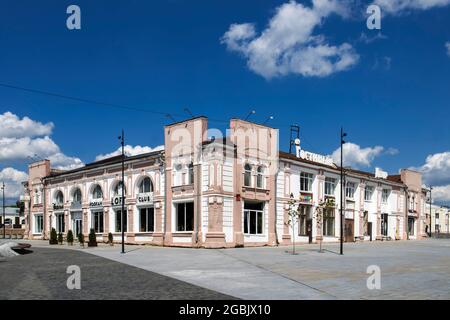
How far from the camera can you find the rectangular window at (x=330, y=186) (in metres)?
47.8

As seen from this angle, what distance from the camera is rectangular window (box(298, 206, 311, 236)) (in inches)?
1711

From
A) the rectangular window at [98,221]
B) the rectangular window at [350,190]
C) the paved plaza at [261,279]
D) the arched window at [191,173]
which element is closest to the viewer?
the paved plaza at [261,279]

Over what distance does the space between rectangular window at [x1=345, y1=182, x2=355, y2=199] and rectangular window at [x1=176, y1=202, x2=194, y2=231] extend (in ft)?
68.3

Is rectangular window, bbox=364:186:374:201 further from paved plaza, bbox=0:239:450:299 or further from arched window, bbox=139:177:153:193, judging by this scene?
paved plaza, bbox=0:239:450:299

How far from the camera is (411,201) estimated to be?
2509 inches

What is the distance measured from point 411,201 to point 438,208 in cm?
7930

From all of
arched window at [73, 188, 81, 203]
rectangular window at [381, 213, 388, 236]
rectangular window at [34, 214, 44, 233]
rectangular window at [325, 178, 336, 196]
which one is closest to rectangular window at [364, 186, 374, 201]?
rectangular window at [381, 213, 388, 236]

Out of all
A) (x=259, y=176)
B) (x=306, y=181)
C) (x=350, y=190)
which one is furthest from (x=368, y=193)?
(x=259, y=176)

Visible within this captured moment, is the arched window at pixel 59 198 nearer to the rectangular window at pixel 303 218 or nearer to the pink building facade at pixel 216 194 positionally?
the pink building facade at pixel 216 194

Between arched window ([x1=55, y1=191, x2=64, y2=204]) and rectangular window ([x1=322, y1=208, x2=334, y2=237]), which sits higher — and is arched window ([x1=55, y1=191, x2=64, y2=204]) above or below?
above

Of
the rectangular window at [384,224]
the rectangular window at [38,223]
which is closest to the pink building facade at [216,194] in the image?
the rectangular window at [384,224]

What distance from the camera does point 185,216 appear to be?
123 ft

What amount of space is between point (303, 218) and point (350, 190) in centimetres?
1022

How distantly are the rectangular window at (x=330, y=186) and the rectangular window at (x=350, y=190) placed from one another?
9.22 ft
